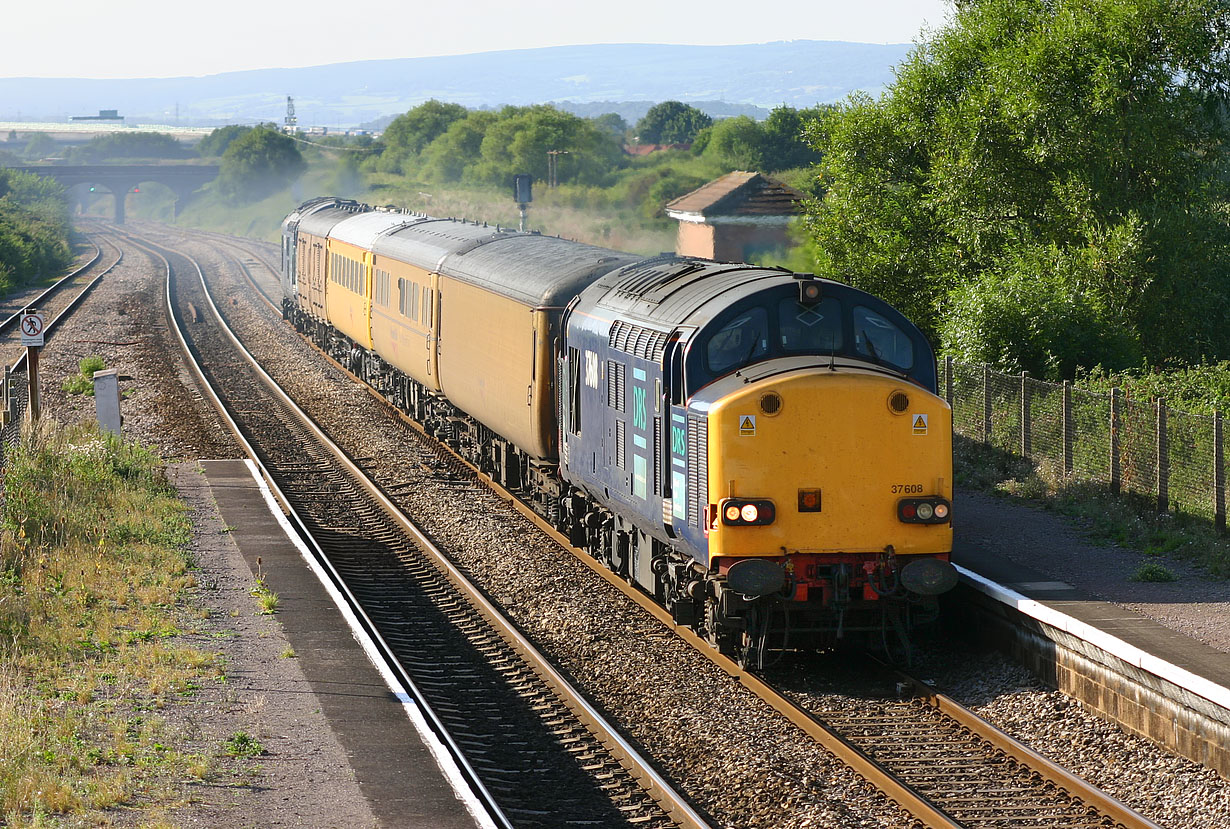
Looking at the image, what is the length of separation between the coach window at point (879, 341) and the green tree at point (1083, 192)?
10128mm

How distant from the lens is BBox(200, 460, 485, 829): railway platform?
9.40 m

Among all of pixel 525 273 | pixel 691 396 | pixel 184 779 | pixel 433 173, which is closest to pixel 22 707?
pixel 184 779

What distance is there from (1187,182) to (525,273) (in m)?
13.9

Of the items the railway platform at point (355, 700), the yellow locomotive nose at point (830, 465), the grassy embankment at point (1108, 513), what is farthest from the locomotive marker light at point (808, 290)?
the railway platform at point (355, 700)

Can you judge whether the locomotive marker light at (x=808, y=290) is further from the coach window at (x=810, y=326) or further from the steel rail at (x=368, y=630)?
the steel rail at (x=368, y=630)

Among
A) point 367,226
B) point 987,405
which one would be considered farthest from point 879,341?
point 367,226

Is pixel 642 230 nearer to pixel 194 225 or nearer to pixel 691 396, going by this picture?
pixel 691 396

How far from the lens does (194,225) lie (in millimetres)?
146500

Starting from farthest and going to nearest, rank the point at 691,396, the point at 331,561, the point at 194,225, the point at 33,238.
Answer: the point at 194,225 → the point at 33,238 → the point at 331,561 → the point at 691,396

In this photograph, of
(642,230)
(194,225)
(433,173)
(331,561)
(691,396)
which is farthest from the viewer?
(194,225)

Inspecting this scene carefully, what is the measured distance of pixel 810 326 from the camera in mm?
12859

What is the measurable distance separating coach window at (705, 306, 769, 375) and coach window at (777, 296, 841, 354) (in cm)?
17

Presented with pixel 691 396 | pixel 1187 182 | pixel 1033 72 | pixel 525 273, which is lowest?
pixel 691 396

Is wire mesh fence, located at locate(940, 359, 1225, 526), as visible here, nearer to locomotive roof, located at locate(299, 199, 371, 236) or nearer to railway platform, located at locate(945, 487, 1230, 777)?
railway platform, located at locate(945, 487, 1230, 777)
